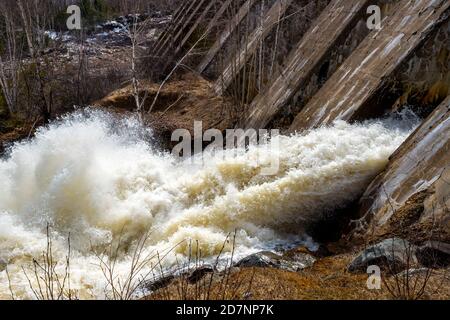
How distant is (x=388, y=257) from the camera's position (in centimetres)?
504

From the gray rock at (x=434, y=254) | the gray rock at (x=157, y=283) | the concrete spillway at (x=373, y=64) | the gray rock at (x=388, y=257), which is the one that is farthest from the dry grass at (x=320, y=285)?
the concrete spillway at (x=373, y=64)

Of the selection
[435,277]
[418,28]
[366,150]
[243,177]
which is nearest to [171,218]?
[243,177]

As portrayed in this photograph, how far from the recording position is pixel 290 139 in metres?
8.75

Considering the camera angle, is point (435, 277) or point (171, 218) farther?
point (171, 218)

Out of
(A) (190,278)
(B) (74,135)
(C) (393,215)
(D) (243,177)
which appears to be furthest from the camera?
(B) (74,135)

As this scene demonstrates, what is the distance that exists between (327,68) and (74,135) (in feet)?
17.2

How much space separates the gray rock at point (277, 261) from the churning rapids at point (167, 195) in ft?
2.08

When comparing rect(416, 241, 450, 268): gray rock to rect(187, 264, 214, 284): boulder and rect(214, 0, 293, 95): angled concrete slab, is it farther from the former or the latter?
rect(214, 0, 293, 95): angled concrete slab

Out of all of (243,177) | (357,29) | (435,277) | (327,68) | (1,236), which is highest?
(357,29)

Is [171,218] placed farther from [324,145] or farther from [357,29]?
[357,29]

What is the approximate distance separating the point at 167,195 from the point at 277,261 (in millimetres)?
3009

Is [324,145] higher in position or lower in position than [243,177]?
higher

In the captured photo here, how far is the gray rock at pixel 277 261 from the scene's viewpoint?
5.73 meters

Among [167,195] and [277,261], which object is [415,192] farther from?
[167,195]
